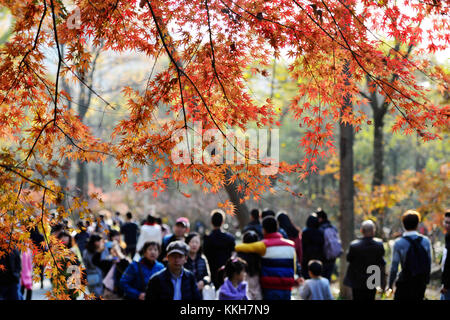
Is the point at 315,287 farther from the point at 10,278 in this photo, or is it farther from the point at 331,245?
the point at 10,278

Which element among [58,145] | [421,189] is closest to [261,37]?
[58,145]

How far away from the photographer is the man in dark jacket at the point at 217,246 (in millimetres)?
7703

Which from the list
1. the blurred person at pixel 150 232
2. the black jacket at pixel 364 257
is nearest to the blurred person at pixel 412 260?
the black jacket at pixel 364 257

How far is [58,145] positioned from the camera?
4.52m

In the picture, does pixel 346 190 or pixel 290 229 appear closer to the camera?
pixel 290 229

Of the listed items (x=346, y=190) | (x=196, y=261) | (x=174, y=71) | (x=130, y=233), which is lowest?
(x=196, y=261)

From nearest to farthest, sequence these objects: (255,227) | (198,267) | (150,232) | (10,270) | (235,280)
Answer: (235,280), (10,270), (198,267), (255,227), (150,232)

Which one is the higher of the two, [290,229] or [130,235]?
[290,229]

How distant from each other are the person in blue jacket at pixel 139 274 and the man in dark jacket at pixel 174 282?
85 cm

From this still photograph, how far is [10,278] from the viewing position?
6691 mm

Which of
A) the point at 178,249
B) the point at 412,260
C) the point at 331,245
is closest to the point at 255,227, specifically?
Result: the point at 331,245

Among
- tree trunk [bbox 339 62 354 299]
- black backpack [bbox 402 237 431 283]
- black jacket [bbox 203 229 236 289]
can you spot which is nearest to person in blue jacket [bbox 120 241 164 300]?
black jacket [bbox 203 229 236 289]

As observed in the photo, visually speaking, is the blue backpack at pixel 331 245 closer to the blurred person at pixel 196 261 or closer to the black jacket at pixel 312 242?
the black jacket at pixel 312 242

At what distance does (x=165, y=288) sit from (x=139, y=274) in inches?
40.9
